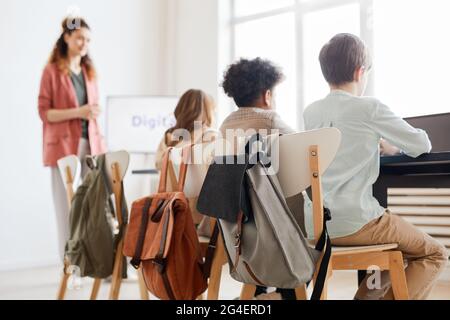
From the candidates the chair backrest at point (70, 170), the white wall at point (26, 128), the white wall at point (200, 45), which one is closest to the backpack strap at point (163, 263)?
the chair backrest at point (70, 170)

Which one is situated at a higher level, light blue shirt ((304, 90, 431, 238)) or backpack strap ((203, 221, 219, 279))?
light blue shirt ((304, 90, 431, 238))

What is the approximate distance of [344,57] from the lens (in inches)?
68.0

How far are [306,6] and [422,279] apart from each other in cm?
292

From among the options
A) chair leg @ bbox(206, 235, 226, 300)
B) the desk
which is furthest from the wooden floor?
the desk

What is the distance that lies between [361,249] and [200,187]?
1.98 ft

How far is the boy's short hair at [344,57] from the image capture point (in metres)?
1.73

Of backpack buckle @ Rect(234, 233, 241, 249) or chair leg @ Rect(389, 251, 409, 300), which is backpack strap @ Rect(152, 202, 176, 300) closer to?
backpack buckle @ Rect(234, 233, 241, 249)

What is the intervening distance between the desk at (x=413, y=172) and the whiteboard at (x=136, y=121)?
106 inches

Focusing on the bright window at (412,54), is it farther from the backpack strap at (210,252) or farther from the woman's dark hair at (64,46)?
the backpack strap at (210,252)

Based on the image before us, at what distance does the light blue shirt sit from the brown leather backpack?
46 cm

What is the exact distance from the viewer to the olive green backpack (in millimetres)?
2186

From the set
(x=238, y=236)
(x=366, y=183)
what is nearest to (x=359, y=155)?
(x=366, y=183)

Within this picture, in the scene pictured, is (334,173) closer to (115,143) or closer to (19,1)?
(115,143)

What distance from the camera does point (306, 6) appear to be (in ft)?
13.6
